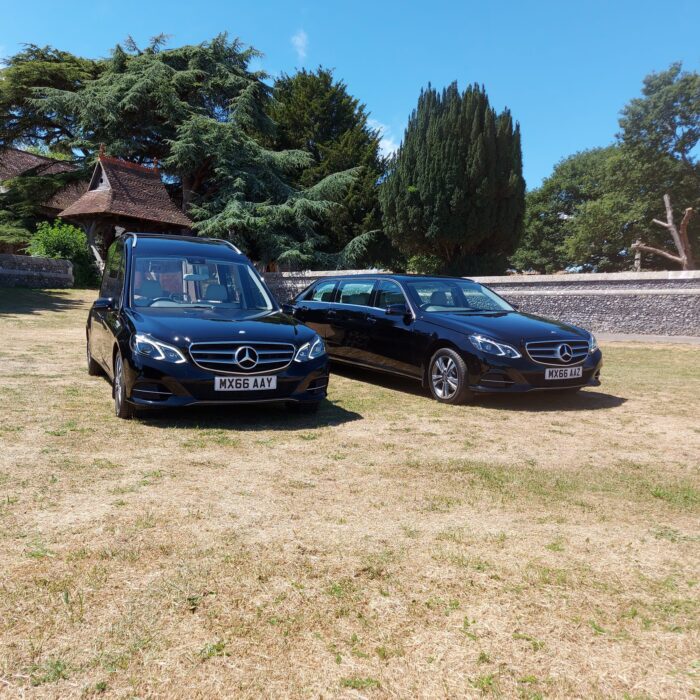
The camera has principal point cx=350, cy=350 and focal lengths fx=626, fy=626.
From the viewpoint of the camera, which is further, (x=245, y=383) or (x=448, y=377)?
(x=448, y=377)

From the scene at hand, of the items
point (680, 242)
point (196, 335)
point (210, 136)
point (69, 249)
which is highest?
point (210, 136)

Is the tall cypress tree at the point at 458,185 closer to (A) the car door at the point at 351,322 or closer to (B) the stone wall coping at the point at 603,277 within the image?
(B) the stone wall coping at the point at 603,277

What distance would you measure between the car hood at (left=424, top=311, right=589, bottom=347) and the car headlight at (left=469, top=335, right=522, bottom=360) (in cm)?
6

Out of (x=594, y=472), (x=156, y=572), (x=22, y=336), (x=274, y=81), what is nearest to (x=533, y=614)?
(x=156, y=572)

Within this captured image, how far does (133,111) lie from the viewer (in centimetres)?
3356

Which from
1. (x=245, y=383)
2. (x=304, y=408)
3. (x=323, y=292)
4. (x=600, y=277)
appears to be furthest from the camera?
(x=600, y=277)

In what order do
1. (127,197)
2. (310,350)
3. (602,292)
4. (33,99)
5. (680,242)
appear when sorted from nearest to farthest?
(310,350), (602,292), (127,197), (33,99), (680,242)

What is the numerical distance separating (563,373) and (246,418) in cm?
368

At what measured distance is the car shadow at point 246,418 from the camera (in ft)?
19.3

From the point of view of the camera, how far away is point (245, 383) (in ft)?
18.8

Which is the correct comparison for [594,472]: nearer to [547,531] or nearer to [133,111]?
[547,531]

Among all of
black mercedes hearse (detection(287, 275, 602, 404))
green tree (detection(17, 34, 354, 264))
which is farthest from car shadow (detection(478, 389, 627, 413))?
green tree (detection(17, 34, 354, 264))

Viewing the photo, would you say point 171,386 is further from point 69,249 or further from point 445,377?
point 69,249

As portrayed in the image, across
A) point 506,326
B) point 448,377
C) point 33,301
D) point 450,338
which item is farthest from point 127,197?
point 506,326
